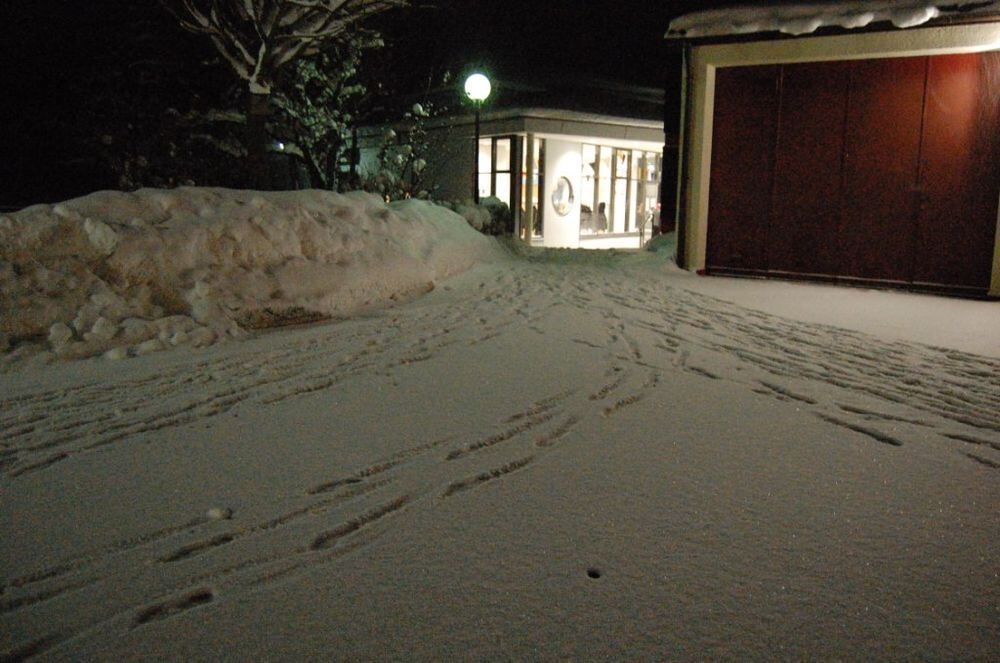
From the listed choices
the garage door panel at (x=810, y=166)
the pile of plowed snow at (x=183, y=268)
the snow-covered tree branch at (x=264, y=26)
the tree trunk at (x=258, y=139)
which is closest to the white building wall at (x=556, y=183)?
the snow-covered tree branch at (x=264, y=26)

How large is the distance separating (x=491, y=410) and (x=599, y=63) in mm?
21170

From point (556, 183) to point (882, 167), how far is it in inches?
406

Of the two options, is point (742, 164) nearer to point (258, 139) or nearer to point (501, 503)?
point (258, 139)

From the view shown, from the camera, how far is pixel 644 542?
254 centimetres

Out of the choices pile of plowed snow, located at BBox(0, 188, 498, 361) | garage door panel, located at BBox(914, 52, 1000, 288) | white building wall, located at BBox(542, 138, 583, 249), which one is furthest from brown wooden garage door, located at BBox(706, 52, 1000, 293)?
white building wall, located at BBox(542, 138, 583, 249)

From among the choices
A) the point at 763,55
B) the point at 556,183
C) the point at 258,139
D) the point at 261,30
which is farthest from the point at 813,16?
the point at 556,183

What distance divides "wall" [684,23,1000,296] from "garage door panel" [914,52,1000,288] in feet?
0.60

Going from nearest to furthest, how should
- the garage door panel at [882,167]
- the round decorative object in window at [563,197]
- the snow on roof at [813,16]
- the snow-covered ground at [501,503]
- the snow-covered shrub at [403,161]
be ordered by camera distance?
1. the snow-covered ground at [501,503]
2. the snow on roof at [813,16]
3. the garage door panel at [882,167]
4. the snow-covered shrub at [403,161]
5. the round decorative object in window at [563,197]

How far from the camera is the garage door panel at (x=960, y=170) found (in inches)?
319

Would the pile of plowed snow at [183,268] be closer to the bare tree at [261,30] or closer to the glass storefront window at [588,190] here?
the bare tree at [261,30]

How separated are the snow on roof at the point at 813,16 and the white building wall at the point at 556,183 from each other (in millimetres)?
8571

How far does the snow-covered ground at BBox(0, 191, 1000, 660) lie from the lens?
2.06 meters

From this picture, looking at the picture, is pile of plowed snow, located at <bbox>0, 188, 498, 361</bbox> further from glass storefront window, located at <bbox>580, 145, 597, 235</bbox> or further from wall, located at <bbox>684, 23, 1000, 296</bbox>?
glass storefront window, located at <bbox>580, 145, 597, 235</bbox>

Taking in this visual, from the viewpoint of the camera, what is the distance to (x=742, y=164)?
31.9 feet
